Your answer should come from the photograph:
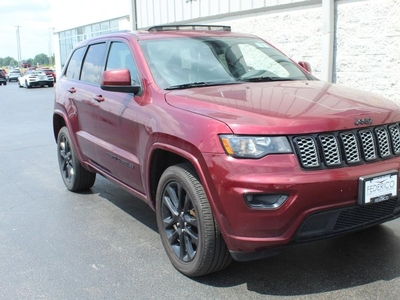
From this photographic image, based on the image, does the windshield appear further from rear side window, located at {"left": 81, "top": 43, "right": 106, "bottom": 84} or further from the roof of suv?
rear side window, located at {"left": 81, "top": 43, "right": 106, "bottom": 84}

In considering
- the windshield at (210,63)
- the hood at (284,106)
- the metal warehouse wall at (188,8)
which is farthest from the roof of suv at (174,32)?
the metal warehouse wall at (188,8)

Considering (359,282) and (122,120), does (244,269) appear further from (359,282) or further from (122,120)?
(122,120)

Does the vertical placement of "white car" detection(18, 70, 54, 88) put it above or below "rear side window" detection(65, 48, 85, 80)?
below

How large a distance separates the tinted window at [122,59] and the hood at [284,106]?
0.70 m

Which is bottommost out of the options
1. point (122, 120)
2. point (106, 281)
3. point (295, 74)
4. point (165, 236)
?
point (106, 281)

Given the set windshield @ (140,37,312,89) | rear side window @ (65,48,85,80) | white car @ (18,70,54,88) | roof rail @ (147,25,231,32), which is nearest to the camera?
windshield @ (140,37,312,89)

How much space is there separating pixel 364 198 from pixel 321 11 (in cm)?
657

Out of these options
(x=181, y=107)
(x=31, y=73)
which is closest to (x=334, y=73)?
(x=181, y=107)

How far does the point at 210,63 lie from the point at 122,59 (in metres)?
0.90

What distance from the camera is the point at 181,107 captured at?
3.56 metres

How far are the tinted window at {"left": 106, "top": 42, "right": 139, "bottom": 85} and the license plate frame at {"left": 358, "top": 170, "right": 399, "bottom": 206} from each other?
7.05 ft

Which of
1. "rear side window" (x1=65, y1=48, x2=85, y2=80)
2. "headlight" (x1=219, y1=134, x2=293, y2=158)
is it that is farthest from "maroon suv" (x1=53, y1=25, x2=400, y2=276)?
"rear side window" (x1=65, y1=48, x2=85, y2=80)

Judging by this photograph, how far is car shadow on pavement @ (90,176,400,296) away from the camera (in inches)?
137

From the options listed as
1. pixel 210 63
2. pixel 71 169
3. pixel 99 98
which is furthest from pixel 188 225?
pixel 71 169
